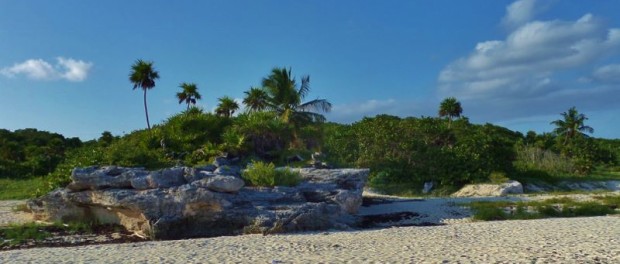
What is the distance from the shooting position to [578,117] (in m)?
61.6

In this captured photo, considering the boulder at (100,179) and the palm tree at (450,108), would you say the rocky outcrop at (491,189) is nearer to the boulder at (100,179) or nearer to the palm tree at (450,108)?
the boulder at (100,179)

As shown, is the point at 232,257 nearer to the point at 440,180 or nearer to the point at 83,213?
the point at 83,213

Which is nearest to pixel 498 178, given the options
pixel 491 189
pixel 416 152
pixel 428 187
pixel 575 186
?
pixel 491 189

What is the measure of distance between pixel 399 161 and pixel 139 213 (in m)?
19.0

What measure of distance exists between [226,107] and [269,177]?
3661 centimetres

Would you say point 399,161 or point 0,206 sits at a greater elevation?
point 399,161

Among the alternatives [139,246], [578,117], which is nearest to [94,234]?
[139,246]

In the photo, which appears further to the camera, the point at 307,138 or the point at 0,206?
the point at 307,138

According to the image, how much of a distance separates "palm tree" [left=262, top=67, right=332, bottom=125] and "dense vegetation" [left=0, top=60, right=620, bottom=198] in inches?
3.2

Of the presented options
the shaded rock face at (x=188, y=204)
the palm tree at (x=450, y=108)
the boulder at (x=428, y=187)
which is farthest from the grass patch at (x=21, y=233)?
the palm tree at (x=450, y=108)

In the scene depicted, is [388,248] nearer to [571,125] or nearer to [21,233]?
[21,233]

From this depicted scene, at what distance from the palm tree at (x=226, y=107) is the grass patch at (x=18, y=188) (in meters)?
22.1

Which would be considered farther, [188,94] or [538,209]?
[188,94]

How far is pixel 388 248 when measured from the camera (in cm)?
1133
